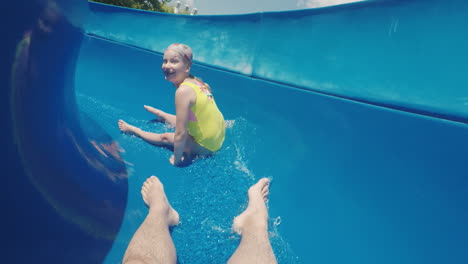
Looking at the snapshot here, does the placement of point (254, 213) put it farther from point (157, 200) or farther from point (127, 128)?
point (127, 128)

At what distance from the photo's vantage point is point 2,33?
983 mm

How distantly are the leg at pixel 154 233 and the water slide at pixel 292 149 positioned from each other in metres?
0.11

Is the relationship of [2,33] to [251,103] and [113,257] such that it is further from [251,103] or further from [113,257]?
[251,103]

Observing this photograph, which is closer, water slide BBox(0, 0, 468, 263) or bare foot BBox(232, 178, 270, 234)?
water slide BBox(0, 0, 468, 263)

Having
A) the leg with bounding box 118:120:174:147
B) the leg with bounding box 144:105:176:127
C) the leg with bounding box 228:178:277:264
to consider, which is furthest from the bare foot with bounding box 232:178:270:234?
the leg with bounding box 144:105:176:127

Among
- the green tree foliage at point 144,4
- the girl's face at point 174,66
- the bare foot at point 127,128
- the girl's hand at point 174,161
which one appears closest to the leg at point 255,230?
the girl's hand at point 174,161

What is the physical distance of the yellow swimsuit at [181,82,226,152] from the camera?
2.12 meters

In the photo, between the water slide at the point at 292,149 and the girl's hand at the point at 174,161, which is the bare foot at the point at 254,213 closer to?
the water slide at the point at 292,149

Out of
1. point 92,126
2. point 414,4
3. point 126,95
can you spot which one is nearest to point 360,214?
point 414,4

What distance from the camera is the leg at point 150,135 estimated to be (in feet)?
7.84

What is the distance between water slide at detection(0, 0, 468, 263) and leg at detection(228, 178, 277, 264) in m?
0.10

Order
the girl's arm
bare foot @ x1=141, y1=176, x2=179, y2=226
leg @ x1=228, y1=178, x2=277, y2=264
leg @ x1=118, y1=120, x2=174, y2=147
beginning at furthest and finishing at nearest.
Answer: leg @ x1=118, y1=120, x2=174, y2=147, the girl's arm, bare foot @ x1=141, y1=176, x2=179, y2=226, leg @ x1=228, y1=178, x2=277, y2=264

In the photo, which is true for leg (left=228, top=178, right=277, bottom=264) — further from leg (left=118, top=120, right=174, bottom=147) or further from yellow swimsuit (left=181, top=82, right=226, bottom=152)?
leg (left=118, top=120, right=174, bottom=147)

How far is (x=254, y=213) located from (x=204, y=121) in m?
0.79
